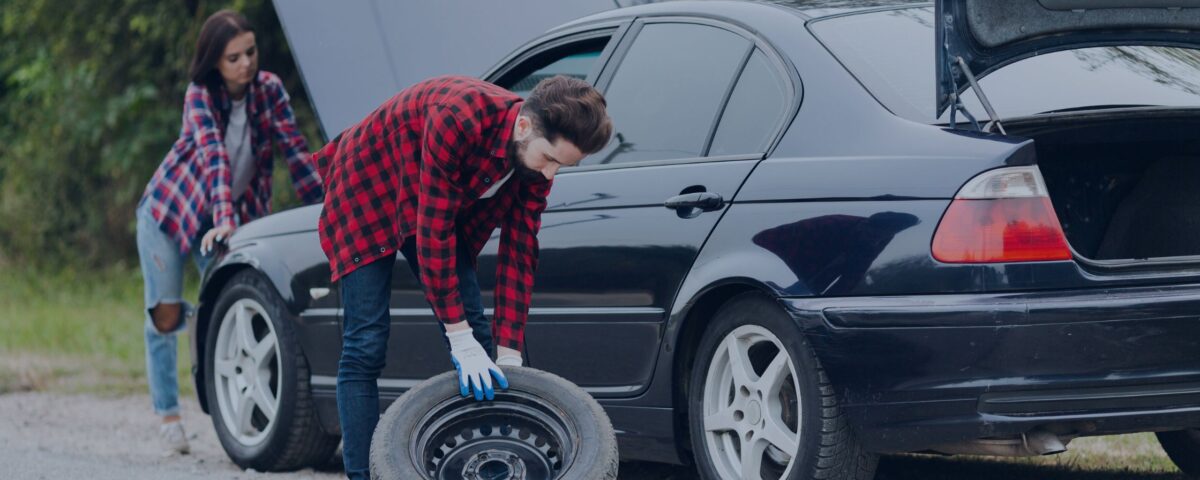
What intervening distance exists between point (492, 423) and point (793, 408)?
77 centimetres

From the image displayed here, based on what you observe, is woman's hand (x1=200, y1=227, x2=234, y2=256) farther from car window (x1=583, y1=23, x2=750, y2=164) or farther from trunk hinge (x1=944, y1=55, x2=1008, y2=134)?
trunk hinge (x1=944, y1=55, x2=1008, y2=134)

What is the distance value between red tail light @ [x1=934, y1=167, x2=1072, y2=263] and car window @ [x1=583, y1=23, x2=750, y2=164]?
3.14ft

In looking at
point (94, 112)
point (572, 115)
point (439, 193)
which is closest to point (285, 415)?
point (439, 193)

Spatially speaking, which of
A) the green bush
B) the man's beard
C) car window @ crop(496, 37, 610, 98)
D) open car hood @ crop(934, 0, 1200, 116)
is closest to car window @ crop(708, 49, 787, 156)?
open car hood @ crop(934, 0, 1200, 116)

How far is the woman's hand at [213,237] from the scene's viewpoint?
632 centimetres

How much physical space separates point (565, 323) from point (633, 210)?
1.41 feet

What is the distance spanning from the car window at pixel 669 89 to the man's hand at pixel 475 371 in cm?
93

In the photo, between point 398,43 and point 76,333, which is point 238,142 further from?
point 76,333

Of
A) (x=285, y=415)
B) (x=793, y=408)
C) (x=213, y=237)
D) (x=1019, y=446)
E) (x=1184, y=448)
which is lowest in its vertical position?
(x=1184, y=448)

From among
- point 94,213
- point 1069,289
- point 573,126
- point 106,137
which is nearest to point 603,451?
point 573,126

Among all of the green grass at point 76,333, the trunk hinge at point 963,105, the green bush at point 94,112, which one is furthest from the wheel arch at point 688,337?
the green bush at point 94,112

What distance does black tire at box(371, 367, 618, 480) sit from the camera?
3967 mm

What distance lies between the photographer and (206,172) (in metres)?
6.57

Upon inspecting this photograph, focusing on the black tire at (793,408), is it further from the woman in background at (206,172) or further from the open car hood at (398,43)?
the woman in background at (206,172)
